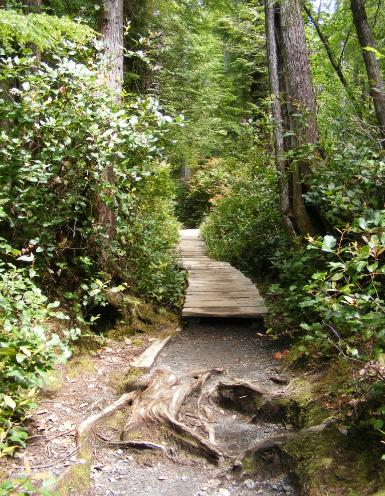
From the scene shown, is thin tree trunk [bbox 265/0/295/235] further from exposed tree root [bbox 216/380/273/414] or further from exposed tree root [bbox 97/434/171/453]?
exposed tree root [bbox 97/434/171/453]

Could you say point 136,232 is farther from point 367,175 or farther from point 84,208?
point 367,175

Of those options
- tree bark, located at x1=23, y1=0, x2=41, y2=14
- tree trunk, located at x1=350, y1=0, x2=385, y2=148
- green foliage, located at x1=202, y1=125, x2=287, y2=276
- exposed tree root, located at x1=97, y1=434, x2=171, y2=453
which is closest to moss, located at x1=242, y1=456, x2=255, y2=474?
exposed tree root, located at x1=97, y1=434, x2=171, y2=453

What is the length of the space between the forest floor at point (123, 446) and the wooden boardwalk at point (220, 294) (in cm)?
90

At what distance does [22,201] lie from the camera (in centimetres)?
480

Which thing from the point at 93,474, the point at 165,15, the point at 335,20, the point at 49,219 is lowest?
the point at 93,474

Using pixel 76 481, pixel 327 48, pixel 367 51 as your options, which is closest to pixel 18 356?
pixel 76 481

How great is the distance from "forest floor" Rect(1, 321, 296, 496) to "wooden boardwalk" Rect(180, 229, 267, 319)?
896 mm

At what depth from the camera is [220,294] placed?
7.86 metres

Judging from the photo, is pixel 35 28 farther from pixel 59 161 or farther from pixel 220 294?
pixel 220 294

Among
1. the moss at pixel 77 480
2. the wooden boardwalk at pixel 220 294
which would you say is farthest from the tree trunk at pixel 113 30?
the moss at pixel 77 480

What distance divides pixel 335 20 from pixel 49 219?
8.60 m

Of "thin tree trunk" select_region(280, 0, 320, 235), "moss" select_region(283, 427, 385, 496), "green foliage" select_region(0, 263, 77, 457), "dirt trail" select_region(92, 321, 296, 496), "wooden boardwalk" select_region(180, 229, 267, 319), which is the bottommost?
"dirt trail" select_region(92, 321, 296, 496)

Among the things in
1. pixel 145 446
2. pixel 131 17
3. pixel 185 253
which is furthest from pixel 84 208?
pixel 185 253

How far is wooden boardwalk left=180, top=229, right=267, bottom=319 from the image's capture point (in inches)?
268
